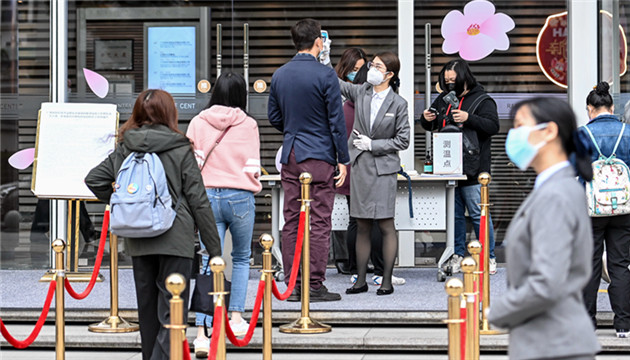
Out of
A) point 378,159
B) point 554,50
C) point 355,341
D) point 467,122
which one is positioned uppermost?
point 554,50

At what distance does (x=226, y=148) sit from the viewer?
5.97 metres

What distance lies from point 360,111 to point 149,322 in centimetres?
288

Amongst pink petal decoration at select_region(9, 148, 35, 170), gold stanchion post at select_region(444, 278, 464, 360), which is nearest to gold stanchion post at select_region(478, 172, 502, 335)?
gold stanchion post at select_region(444, 278, 464, 360)

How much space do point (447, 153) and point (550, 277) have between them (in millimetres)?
5178

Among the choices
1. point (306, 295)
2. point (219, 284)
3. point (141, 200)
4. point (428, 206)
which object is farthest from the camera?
point (428, 206)

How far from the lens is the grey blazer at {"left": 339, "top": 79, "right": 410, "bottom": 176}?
720cm

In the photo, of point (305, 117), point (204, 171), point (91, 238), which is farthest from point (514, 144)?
point (91, 238)

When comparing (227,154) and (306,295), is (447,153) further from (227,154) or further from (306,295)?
(227,154)

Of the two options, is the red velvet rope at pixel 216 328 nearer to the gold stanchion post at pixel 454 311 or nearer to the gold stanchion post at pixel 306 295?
the gold stanchion post at pixel 454 311

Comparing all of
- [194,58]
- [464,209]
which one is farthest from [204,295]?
[194,58]

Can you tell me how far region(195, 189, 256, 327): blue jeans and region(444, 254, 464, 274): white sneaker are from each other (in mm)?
2669

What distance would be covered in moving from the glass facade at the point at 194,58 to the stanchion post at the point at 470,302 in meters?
4.34

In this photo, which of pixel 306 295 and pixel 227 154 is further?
pixel 306 295

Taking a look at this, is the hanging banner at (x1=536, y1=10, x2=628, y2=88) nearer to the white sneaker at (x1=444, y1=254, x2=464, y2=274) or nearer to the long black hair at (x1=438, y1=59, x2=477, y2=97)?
the long black hair at (x1=438, y1=59, x2=477, y2=97)
